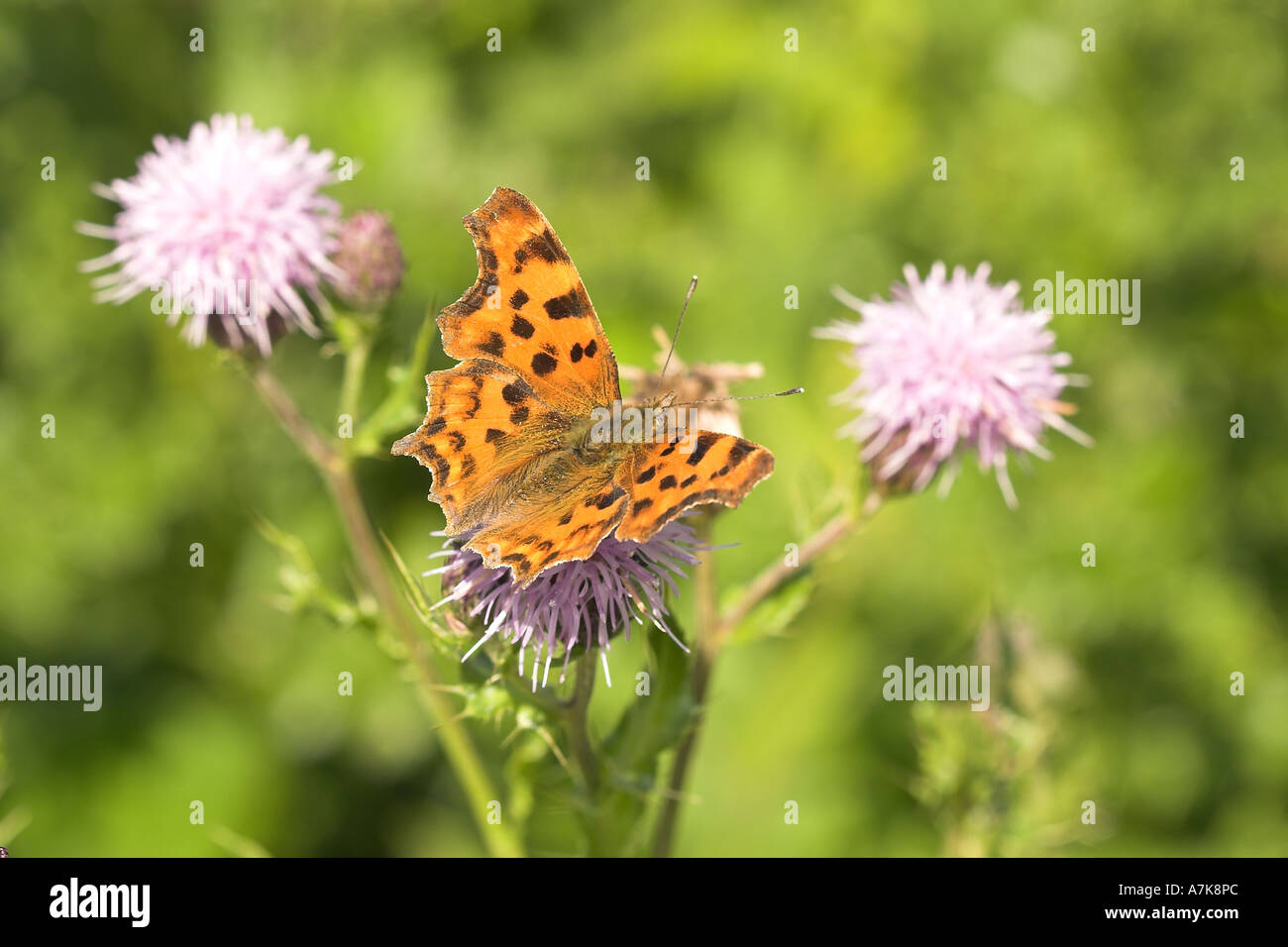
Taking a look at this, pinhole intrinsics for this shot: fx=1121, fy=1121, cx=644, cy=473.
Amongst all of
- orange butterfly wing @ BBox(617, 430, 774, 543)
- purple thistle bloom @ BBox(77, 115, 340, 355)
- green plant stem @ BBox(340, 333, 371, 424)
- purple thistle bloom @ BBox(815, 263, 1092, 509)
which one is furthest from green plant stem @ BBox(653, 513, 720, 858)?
purple thistle bloom @ BBox(77, 115, 340, 355)

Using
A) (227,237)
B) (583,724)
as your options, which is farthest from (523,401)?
(227,237)

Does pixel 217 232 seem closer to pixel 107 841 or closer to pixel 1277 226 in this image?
pixel 107 841

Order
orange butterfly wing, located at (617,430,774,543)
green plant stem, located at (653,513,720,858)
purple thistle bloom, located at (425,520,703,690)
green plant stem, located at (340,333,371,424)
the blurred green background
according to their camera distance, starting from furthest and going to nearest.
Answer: the blurred green background
green plant stem, located at (340,333,371,424)
green plant stem, located at (653,513,720,858)
purple thistle bloom, located at (425,520,703,690)
orange butterfly wing, located at (617,430,774,543)

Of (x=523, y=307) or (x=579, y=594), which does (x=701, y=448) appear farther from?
(x=523, y=307)

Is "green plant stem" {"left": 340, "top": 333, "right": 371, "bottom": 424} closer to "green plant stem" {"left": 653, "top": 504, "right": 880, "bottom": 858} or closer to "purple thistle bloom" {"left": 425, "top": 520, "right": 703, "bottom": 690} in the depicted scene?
"purple thistle bloom" {"left": 425, "top": 520, "right": 703, "bottom": 690}

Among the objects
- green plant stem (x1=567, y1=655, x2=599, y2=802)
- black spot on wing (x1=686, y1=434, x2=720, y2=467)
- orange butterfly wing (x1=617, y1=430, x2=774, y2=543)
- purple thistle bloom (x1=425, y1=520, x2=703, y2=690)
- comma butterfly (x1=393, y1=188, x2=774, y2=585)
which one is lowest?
green plant stem (x1=567, y1=655, x2=599, y2=802)

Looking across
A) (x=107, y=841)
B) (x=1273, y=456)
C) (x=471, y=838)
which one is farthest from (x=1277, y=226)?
(x=107, y=841)
